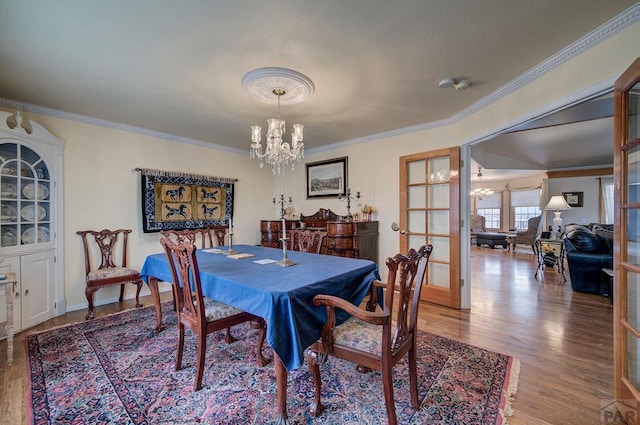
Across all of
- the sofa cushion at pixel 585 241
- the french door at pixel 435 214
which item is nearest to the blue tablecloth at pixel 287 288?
the french door at pixel 435 214

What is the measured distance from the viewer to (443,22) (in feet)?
5.47

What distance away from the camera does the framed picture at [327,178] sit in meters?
4.55

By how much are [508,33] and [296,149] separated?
1881 millimetres

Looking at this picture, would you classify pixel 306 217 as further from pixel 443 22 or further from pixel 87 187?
pixel 443 22

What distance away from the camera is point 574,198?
7684 mm

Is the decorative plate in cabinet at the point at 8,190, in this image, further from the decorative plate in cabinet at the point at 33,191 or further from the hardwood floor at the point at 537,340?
the hardwood floor at the point at 537,340

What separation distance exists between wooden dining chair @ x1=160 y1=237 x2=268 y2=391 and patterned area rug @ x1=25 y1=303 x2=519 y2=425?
0.19 m

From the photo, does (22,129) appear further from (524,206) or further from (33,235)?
(524,206)

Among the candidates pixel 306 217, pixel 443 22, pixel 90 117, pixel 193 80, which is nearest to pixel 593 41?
pixel 443 22

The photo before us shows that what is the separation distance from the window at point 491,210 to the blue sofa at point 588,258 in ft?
21.0

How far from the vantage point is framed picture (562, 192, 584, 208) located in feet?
24.9

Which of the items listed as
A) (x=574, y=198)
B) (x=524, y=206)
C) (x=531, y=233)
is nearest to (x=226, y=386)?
(x=531, y=233)

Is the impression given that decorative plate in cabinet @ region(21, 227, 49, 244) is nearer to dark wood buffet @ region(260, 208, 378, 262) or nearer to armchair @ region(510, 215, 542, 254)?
dark wood buffet @ region(260, 208, 378, 262)

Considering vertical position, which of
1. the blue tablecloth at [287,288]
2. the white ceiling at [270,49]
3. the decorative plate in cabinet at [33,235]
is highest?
the white ceiling at [270,49]
